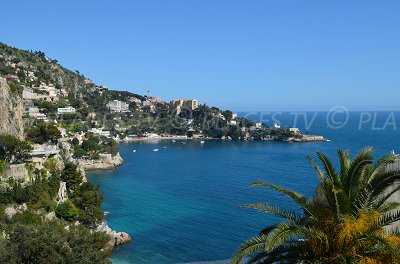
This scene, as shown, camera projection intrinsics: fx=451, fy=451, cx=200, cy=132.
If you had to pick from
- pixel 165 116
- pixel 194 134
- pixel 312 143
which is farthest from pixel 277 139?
pixel 165 116

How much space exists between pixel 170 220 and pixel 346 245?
2473 centimetres

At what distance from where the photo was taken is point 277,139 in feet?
316

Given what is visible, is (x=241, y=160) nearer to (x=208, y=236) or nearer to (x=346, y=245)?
(x=208, y=236)

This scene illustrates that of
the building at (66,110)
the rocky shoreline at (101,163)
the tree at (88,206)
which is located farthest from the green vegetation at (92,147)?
the tree at (88,206)

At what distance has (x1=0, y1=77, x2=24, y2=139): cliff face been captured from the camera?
94.4 ft

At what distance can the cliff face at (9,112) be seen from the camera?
1133 inches

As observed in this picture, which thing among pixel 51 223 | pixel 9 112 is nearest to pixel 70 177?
pixel 9 112

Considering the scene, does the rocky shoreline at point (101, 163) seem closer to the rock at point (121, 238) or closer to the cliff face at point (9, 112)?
the cliff face at point (9, 112)

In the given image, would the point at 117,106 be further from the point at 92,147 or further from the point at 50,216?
the point at 50,216

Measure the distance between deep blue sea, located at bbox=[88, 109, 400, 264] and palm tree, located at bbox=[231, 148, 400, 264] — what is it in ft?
14.8

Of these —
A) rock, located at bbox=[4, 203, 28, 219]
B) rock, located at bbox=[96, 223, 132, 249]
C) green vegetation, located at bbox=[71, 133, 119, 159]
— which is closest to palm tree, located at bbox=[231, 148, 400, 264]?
rock, located at bbox=[4, 203, 28, 219]

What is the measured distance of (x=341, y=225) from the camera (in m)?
5.12

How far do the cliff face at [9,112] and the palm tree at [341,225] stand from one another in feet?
87.1

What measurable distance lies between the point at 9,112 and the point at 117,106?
249ft
